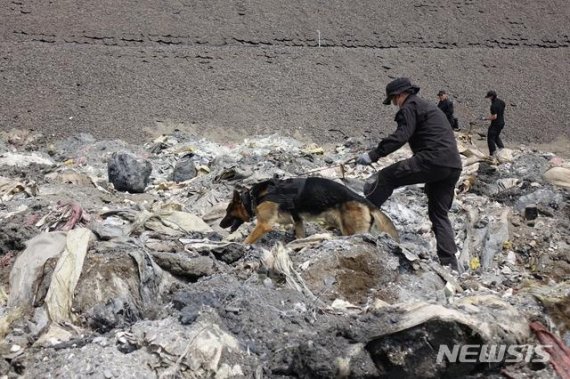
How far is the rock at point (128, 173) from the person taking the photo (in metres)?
8.55

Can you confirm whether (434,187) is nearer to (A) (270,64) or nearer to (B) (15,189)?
(B) (15,189)

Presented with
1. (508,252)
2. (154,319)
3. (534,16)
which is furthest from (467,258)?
(534,16)

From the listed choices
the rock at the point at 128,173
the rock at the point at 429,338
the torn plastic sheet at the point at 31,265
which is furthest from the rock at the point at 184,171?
the rock at the point at 429,338

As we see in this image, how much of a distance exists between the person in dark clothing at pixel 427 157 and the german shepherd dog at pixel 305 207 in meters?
0.39

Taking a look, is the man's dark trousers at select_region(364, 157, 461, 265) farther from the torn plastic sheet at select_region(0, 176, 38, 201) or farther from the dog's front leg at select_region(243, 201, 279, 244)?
the torn plastic sheet at select_region(0, 176, 38, 201)

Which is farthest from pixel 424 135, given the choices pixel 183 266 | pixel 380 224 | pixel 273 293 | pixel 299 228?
pixel 183 266

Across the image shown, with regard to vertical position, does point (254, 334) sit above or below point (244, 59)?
above

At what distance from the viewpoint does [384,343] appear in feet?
10.7

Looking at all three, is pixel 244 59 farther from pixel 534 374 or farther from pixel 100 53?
pixel 534 374

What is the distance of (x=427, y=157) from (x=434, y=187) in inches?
13.0

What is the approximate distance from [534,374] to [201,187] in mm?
5506

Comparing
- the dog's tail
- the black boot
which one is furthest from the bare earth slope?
the black boot

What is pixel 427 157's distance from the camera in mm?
5484

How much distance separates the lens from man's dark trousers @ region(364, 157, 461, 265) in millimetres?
5457
